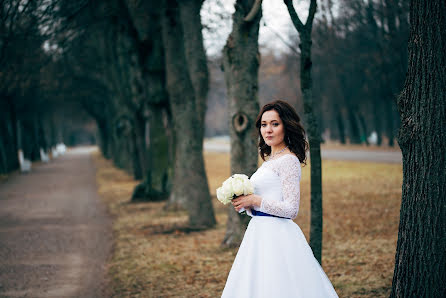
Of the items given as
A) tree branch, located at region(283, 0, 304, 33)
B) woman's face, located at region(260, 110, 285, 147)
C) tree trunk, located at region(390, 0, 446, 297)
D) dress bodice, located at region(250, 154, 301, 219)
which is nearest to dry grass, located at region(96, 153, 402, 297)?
tree trunk, located at region(390, 0, 446, 297)

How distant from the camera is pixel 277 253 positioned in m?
3.32

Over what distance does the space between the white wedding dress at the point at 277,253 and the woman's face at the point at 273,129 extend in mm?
176

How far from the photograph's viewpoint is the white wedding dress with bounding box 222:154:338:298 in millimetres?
3281

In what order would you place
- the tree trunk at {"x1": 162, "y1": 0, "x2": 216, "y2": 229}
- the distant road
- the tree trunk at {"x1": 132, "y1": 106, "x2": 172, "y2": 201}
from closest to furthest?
the tree trunk at {"x1": 162, "y1": 0, "x2": 216, "y2": 229}
the tree trunk at {"x1": 132, "y1": 106, "x2": 172, "y2": 201}
the distant road

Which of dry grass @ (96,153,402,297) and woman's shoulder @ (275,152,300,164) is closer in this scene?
woman's shoulder @ (275,152,300,164)

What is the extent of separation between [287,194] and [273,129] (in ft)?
1.77

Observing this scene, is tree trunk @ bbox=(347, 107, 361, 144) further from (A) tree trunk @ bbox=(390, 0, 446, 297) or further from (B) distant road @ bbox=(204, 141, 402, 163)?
(A) tree trunk @ bbox=(390, 0, 446, 297)

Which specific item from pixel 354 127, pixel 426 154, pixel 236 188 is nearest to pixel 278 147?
pixel 236 188

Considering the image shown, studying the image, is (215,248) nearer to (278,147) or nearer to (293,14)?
(293,14)

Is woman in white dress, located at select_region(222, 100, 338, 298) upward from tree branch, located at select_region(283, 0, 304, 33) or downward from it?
downward

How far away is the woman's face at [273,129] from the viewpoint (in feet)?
11.6

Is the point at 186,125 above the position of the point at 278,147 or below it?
above

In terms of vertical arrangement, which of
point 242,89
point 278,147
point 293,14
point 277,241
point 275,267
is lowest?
point 275,267

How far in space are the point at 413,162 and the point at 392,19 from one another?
7218 mm
